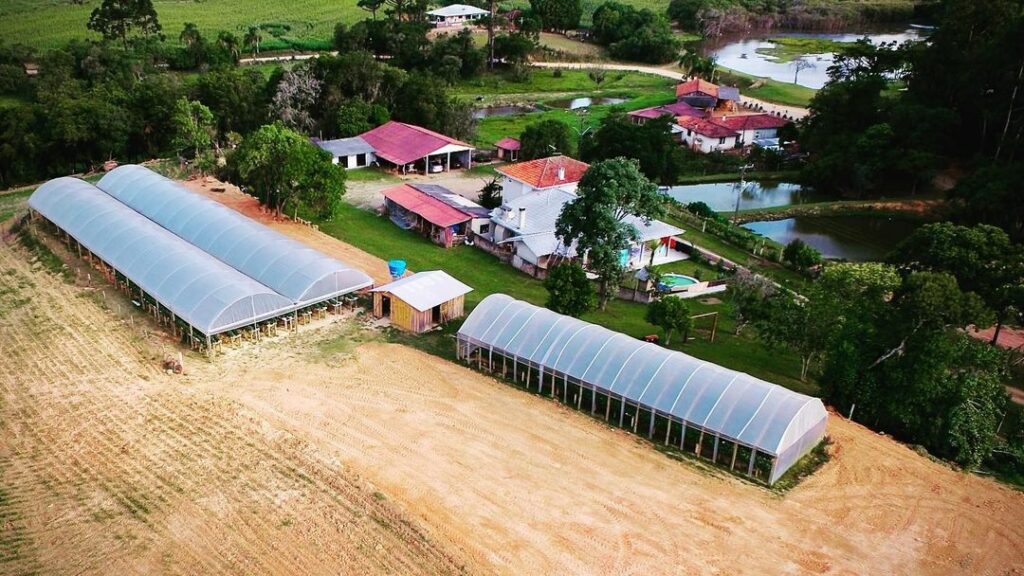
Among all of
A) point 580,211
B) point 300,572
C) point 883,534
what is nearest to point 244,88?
point 580,211

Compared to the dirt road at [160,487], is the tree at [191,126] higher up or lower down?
higher up

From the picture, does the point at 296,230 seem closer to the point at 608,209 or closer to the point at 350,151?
the point at 350,151

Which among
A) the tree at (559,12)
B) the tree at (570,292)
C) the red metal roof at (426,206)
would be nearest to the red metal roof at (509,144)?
the red metal roof at (426,206)

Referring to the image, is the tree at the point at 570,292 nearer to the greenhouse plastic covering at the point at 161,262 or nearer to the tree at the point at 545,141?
the greenhouse plastic covering at the point at 161,262

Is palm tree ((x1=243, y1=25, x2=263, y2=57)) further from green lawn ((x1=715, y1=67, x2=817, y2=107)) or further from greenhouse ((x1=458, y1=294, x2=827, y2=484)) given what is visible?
greenhouse ((x1=458, y1=294, x2=827, y2=484))

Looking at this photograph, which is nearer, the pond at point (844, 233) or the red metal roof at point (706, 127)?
the pond at point (844, 233)

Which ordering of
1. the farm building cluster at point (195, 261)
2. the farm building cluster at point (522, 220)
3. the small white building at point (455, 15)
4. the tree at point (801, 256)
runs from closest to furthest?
the farm building cluster at point (195, 261), the farm building cluster at point (522, 220), the tree at point (801, 256), the small white building at point (455, 15)

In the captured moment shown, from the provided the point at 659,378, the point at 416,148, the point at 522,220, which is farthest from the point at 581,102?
the point at 659,378
